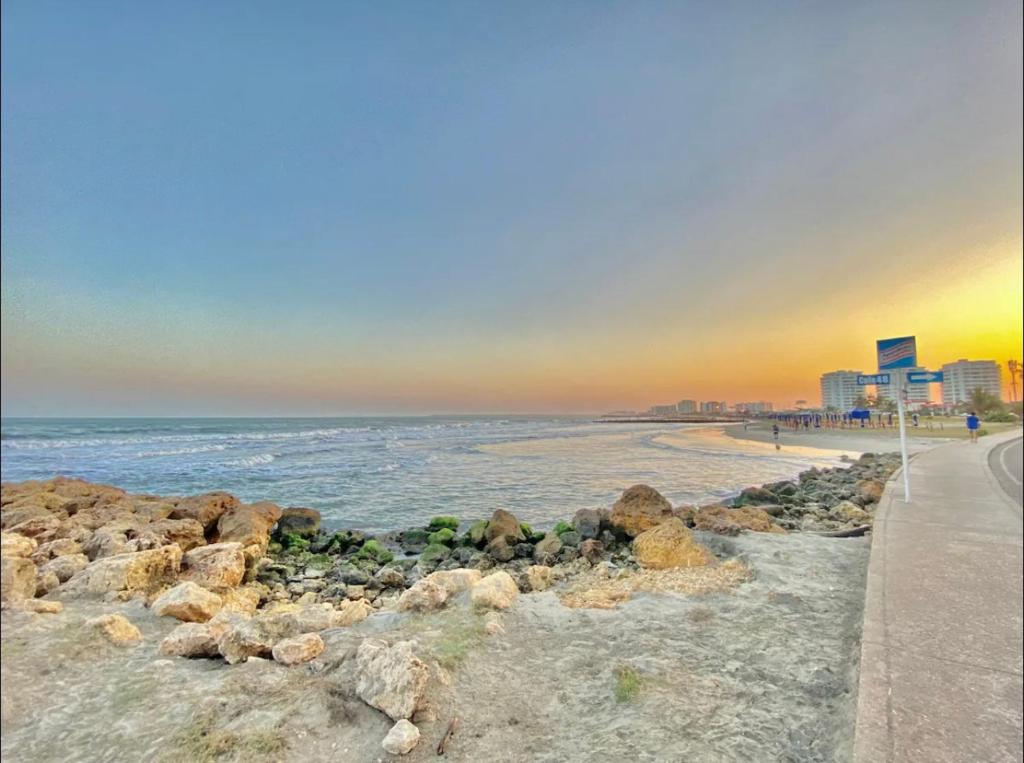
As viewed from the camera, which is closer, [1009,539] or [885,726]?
[885,726]

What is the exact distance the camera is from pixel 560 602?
421 cm

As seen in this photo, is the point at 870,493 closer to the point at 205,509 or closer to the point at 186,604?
the point at 186,604

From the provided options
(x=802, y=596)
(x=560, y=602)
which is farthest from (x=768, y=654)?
(x=560, y=602)

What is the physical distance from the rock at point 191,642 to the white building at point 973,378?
7377cm

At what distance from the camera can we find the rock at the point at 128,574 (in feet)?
9.11

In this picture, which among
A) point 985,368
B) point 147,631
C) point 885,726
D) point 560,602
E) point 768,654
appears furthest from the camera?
point 985,368

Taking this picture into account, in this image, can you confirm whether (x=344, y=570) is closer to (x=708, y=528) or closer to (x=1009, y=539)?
(x=708, y=528)

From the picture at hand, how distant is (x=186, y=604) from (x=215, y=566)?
1.47 meters

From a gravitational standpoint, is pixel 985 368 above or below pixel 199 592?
above

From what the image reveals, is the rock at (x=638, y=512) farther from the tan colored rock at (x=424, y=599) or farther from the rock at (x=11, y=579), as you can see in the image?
the rock at (x=11, y=579)

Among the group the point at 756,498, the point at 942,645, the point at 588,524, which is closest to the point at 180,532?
the point at 588,524

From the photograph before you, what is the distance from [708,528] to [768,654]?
3776 millimetres

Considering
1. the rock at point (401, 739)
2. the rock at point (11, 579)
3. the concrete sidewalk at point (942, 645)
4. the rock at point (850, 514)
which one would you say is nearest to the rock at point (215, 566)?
the rock at point (401, 739)

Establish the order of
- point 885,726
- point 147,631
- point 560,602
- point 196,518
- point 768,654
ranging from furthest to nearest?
point 196,518 < point 560,602 < point 768,654 < point 147,631 < point 885,726
